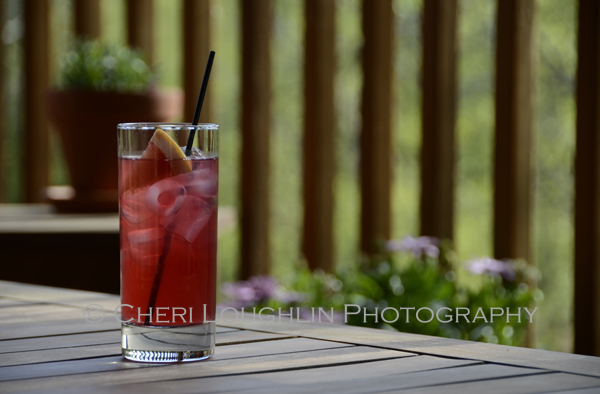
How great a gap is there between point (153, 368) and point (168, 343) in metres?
0.03

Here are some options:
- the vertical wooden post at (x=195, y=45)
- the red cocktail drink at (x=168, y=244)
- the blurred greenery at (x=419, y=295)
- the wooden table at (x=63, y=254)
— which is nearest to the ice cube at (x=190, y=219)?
the red cocktail drink at (x=168, y=244)

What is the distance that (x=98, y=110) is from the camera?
2303mm

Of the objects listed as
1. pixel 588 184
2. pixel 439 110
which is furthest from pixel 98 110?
pixel 588 184

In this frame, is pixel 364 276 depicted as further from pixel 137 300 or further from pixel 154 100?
pixel 137 300

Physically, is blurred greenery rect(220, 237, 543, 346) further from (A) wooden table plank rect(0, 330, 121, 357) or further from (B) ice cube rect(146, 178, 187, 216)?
(B) ice cube rect(146, 178, 187, 216)

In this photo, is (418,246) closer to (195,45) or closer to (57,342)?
(195,45)

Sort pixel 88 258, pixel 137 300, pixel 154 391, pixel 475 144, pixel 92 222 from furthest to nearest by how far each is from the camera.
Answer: pixel 475 144 < pixel 92 222 < pixel 88 258 < pixel 137 300 < pixel 154 391

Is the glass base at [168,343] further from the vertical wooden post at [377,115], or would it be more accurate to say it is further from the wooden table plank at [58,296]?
the vertical wooden post at [377,115]

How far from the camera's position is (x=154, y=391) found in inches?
26.7

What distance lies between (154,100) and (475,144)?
4.24 meters

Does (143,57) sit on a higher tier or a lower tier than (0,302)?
higher

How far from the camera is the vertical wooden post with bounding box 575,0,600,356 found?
1.97m

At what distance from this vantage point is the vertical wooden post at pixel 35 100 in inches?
114

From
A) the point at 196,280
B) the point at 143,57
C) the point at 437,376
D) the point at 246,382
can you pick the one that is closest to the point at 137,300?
the point at 196,280
